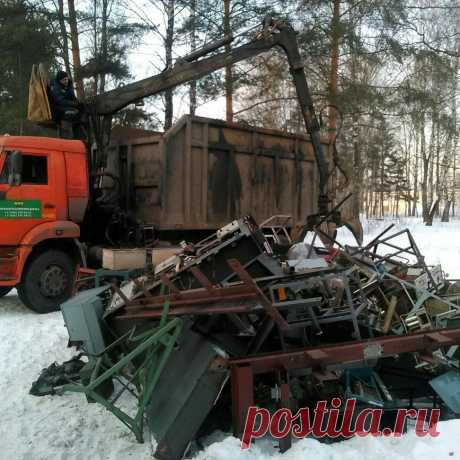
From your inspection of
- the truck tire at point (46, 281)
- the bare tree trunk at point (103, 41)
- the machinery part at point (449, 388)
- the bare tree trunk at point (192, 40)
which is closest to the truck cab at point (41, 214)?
the truck tire at point (46, 281)

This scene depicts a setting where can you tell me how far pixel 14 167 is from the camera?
21.1 feet

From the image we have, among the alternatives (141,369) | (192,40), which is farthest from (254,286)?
(192,40)

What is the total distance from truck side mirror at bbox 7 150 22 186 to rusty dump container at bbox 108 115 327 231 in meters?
1.81

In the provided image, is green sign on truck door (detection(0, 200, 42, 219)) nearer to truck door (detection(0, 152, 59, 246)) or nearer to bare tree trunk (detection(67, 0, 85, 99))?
truck door (detection(0, 152, 59, 246))

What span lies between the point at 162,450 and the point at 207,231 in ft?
16.8

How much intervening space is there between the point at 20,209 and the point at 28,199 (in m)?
0.17

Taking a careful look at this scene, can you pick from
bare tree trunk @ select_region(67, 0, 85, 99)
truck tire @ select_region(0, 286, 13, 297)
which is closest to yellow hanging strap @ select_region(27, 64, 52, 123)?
truck tire @ select_region(0, 286, 13, 297)

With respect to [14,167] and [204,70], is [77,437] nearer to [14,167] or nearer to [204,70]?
[14,167]

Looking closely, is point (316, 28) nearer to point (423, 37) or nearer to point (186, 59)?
point (423, 37)

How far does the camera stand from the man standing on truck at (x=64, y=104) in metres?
7.54

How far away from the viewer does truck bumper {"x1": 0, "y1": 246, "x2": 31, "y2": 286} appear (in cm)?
650

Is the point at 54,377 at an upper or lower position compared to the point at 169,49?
lower

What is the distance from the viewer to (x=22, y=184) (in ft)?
21.7

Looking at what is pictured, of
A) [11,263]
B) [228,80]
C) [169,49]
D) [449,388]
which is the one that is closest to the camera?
[449,388]
